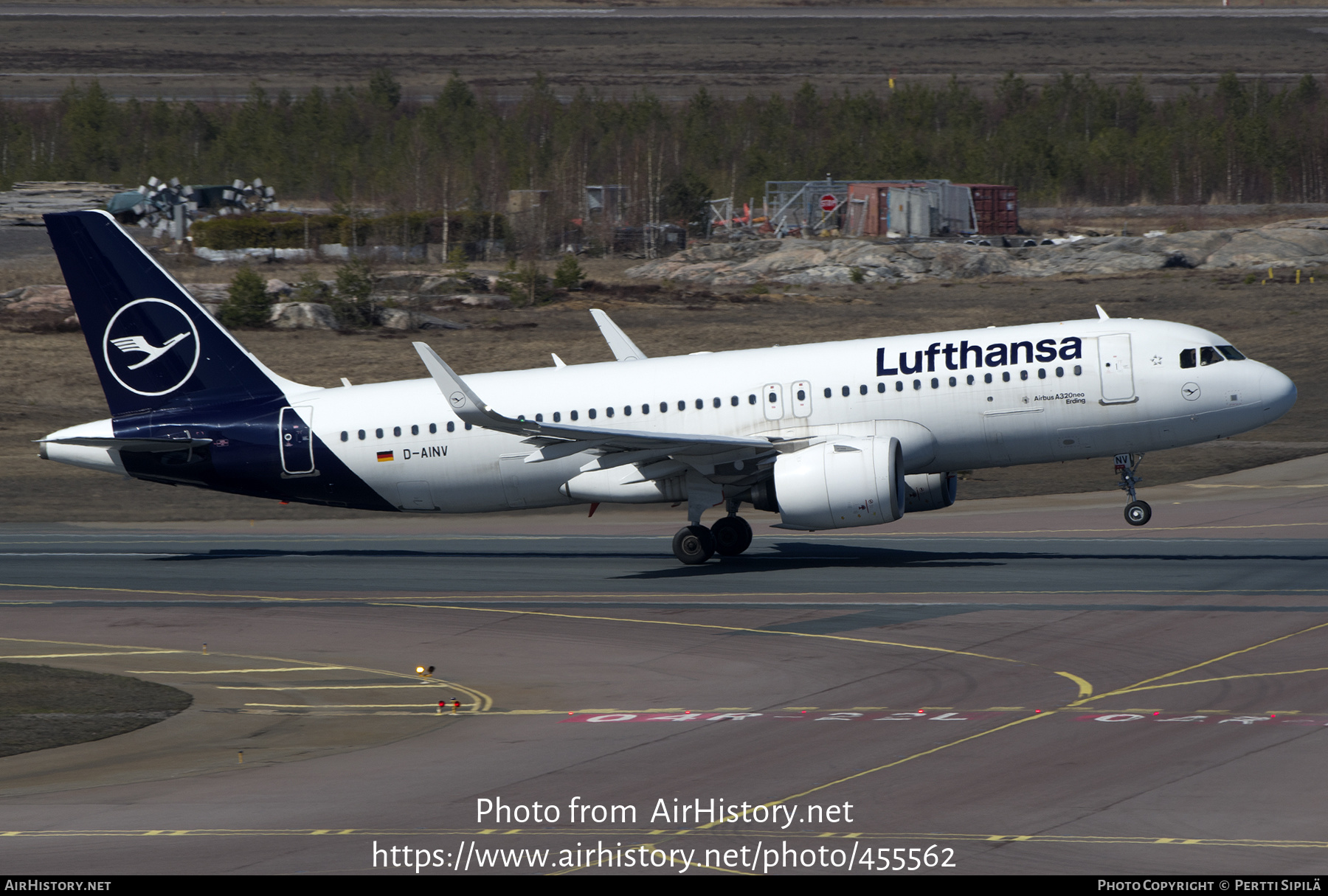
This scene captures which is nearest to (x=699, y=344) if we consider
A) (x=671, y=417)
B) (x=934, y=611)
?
(x=671, y=417)

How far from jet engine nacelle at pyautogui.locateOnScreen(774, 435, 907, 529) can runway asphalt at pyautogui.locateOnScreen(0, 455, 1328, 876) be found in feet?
5.45

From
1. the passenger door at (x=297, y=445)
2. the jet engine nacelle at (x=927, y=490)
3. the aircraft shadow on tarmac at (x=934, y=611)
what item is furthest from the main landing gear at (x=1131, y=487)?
the passenger door at (x=297, y=445)

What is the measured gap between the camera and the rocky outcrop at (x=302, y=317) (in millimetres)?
76562

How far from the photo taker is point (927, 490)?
122 ft

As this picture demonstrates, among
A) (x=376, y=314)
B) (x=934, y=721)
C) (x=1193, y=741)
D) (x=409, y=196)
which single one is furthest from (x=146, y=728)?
(x=409, y=196)

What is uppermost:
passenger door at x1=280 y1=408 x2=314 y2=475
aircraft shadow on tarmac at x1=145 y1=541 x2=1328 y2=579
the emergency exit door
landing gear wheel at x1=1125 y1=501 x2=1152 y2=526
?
the emergency exit door

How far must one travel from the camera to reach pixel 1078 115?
160 m

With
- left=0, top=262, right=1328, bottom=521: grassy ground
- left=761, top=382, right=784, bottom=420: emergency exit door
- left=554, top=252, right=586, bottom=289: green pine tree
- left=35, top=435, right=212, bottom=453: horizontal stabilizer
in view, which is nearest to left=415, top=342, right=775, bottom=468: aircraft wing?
left=761, top=382, right=784, bottom=420: emergency exit door

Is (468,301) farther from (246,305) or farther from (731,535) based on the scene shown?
(731,535)

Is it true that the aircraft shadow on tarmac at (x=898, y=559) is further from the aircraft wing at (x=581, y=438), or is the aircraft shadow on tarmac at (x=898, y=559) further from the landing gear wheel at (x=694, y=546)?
the aircraft wing at (x=581, y=438)

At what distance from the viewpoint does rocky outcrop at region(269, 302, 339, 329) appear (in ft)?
A: 251

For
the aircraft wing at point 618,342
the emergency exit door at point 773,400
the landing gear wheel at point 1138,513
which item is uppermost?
the aircraft wing at point 618,342

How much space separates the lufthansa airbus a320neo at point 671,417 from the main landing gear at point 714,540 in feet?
0.21

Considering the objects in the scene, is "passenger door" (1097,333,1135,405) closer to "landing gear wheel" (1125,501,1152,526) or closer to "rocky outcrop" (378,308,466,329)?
"landing gear wheel" (1125,501,1152,526)
